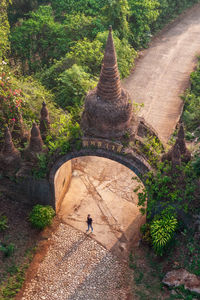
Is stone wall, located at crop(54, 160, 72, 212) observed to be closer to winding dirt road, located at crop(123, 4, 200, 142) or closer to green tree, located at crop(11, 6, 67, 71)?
winding dirt road, located at crop(123, 4, 200, 142)

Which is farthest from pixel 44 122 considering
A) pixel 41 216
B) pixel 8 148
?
pixel 41 216

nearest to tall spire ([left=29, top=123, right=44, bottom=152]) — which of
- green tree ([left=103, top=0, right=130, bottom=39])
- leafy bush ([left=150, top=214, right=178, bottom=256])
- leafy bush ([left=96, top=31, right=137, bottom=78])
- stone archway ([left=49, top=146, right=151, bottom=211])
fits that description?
stone archway ([left=49, top=146, right=151, bottom=211])

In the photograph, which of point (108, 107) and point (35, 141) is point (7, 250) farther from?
point (108, 107)

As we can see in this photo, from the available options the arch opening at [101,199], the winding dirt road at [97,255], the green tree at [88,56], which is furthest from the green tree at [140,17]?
the arch opening at [101,199]

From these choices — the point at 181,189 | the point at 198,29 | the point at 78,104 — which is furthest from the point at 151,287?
the point at 198,29

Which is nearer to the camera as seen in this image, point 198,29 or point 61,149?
point 61,149

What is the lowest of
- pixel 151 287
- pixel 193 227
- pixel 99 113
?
pixel 151 287

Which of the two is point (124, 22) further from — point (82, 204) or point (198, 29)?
point (82, 204)
